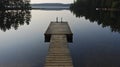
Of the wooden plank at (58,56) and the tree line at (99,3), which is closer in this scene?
the wooden plank at (58,56)

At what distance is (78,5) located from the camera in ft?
490

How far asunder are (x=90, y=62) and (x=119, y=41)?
34.2 feet

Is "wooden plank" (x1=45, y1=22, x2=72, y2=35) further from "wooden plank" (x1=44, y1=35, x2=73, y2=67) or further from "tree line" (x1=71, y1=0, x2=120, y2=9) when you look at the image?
"tree line" (x1=71, y1=0, x2=120, y2=9)

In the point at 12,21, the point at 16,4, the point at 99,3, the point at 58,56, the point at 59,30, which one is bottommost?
the point at 16,4

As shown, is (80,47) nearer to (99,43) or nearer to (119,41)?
(99,43)

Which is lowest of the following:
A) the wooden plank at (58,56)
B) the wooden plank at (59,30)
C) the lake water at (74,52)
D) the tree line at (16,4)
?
the tree line at (16,4)

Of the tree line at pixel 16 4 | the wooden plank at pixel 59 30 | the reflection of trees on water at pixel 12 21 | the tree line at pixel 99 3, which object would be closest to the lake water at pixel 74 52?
the wooden plank at pixel 59 30

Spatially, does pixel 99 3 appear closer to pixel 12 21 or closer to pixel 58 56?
pixel 12 21

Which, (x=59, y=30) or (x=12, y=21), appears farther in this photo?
(x=12, y=21)

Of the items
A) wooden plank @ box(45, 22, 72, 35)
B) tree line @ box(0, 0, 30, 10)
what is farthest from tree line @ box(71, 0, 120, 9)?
wooden plank @ box(45, 22, 72, 35)

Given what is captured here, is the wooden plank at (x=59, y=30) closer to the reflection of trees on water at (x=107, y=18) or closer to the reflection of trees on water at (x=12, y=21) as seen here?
the reflection of trees on water at (x=107, y=18)

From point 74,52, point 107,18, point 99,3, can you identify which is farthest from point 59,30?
point 99,3

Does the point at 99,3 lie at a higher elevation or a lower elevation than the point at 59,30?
lower

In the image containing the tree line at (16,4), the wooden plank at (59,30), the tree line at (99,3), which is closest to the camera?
the wooden plank at (59,30)
